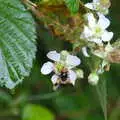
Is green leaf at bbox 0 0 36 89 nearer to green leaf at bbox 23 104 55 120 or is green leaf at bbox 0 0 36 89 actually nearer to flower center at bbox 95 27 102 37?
flower center at bbox 95 27 102 37

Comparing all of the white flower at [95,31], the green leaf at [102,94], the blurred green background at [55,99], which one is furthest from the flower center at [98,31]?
the blurred green background at [55,99]

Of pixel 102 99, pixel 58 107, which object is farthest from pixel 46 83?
pixel 102 99

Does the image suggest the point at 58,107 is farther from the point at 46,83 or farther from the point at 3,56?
the point at 3,56

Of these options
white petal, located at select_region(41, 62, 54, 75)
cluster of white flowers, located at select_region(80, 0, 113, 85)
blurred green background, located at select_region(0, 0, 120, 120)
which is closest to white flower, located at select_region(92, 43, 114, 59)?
cluster of white flowers, located at select_region(80, 0, 113, 85)

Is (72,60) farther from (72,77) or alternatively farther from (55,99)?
(55,99)

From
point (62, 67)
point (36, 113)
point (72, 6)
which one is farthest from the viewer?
point (36, 113)

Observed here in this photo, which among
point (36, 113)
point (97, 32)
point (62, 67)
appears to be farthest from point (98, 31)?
point (36, 113)
